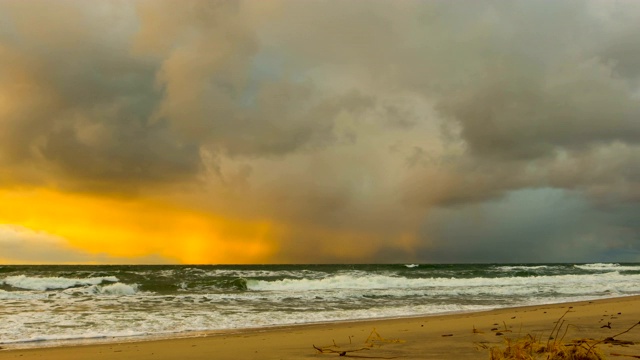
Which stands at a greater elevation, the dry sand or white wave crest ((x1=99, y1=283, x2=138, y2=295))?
the dry sand

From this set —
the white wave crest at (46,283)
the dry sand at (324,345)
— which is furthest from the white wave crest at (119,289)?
the dry sand at (324,345)

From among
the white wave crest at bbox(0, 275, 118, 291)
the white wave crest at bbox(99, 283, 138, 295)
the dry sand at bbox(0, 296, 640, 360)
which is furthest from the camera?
the white wave crest at bbox(0, 275, 118, 291)

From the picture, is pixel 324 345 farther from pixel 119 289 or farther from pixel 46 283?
pixel 46 283

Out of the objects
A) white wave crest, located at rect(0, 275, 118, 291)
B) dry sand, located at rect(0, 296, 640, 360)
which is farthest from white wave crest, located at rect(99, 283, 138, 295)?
dry sand, located at rect(0, 296, 640, 360)

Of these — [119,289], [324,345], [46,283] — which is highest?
[324,345]

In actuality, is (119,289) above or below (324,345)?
below

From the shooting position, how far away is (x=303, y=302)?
18.7 metres

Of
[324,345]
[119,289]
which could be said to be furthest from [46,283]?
[324,345]

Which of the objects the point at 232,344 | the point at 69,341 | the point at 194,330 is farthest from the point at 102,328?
the point at 232,344

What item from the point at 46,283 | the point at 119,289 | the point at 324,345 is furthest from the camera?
the point at 46,283

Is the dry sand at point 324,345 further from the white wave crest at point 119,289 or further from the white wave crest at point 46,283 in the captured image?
the white wave crest at point 46,283

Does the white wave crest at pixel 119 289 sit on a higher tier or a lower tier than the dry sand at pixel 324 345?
lower

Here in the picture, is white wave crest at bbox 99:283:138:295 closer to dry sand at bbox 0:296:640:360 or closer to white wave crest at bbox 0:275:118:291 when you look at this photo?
white wave crest at bbox 0:275:118:291

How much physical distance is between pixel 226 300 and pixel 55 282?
62.7 ft
